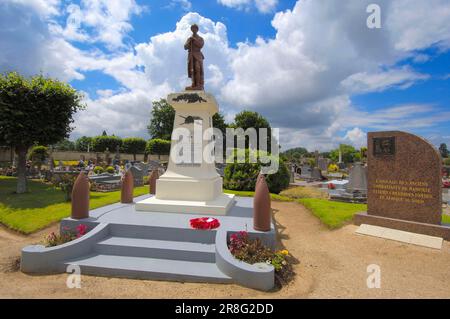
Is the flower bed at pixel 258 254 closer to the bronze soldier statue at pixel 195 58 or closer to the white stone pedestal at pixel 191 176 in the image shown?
the white stone pedestal at pixel 191 176

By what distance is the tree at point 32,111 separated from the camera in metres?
13.0

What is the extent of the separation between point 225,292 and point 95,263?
2825 millimetres

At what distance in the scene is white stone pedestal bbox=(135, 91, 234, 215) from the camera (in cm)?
798

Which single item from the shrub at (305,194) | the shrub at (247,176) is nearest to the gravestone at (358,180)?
the shrub at (305,194)

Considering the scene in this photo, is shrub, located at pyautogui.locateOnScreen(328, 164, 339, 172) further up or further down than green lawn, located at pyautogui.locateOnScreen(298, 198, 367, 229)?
further up

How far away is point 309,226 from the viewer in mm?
9195

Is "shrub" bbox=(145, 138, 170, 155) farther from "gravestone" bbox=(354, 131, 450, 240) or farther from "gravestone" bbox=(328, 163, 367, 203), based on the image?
"gravestone" bbox=(354, 131, 450, 240)

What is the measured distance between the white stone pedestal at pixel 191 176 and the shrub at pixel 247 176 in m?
6.88

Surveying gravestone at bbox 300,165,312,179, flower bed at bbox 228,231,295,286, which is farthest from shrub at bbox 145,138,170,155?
flower bed at bbox 228,231,295,286

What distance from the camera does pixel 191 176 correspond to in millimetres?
8586

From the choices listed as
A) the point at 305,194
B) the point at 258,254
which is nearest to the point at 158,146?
the point at 305,194

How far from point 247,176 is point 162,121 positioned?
39645mm

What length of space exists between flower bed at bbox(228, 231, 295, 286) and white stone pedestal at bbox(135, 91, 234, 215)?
7.09 ft
